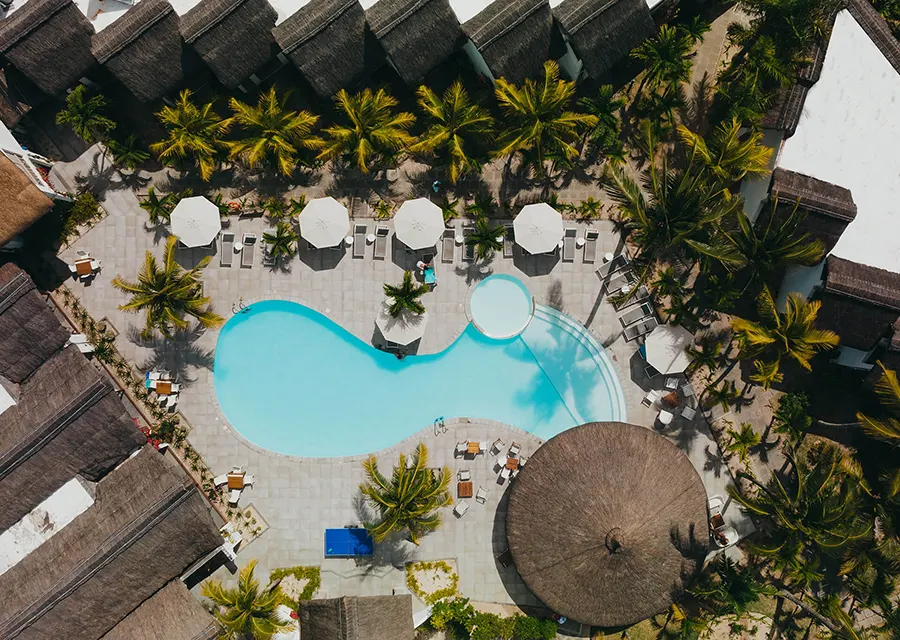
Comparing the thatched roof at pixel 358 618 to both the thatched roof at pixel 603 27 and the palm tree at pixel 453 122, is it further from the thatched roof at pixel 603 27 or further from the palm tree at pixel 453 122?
the thatched roof at pixel 603 27

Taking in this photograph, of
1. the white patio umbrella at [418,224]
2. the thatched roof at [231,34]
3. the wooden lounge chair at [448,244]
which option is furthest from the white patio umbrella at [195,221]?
the wooden lounge chair at [448,244]

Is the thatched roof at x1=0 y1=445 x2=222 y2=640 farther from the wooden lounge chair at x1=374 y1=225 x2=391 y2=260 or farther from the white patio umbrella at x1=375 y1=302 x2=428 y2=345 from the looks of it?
the wooden lounge chair at x1=374 y1=225 x2=391 y2=260

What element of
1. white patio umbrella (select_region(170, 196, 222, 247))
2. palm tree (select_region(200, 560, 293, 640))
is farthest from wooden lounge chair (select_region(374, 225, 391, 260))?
palm tree (select_region(200, 560, 293, 640))

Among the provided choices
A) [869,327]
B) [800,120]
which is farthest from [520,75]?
[869,327]

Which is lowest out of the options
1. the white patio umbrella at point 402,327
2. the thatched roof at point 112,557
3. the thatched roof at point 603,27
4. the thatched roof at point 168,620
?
the thatched roof at point 168,620

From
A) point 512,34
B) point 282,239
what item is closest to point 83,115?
point 282,239

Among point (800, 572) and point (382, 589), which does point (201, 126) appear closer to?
point (382, 589)
